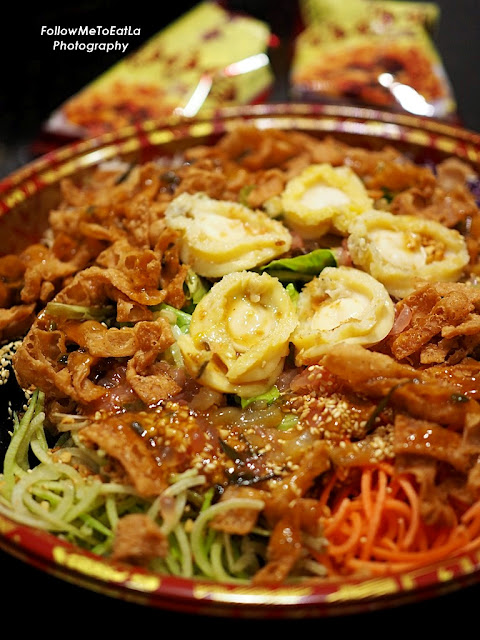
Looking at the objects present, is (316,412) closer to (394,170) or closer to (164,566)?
(164,566)

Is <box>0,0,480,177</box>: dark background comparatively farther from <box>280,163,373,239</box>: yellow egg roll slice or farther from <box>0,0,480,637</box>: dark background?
<box>280,163,373,239</box>: yellow egg roll slice

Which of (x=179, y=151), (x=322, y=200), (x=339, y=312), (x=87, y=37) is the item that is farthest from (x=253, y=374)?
(x=87, y=37)

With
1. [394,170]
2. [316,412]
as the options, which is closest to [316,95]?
[394,170]

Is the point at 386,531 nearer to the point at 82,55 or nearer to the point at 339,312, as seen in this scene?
the point at 339,312

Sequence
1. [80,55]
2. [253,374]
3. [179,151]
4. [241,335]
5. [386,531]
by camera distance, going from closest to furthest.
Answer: [386,531] → [253,374] → [241,335] → [179,151] → [80,55]

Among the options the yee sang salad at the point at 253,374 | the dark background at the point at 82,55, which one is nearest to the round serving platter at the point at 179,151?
the yee sang salad at the point at 253,374

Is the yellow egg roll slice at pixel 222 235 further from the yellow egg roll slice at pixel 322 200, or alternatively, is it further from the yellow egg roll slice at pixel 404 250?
the yellow egg roll slice at pixel 404 250
